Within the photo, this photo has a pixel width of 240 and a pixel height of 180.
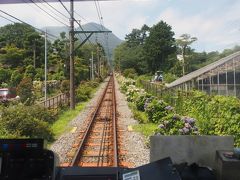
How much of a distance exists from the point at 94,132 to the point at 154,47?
49.9 m

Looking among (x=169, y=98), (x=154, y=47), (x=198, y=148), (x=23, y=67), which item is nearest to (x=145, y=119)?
(x=169, y=98)

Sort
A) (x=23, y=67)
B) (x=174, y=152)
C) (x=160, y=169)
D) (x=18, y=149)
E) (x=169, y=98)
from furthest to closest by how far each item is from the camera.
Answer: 1. (x=23, y=67)
2. (x=169, y=98)
3. (x=174, y=152)
4. (x=18, y=149)
5. (x=160, y=169)

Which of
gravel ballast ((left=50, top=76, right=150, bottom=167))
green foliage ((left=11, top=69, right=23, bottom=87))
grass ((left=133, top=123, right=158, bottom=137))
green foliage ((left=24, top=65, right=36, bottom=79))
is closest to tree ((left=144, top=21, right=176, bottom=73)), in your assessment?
green foliage ((left=24, top=65, right=36, bottom=79))

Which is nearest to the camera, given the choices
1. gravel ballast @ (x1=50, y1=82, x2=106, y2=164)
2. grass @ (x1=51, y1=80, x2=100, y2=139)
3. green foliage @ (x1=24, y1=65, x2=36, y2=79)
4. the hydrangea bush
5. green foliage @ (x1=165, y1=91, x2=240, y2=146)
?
the hydrangea bush

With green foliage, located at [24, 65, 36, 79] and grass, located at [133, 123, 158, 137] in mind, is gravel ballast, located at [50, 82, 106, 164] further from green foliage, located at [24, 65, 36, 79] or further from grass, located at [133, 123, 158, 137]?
green foliage, located at [24, 65, 36, 79]

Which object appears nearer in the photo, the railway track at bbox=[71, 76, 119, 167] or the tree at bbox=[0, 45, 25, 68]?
the railway track at bbox=[71, 76, 119, 167]

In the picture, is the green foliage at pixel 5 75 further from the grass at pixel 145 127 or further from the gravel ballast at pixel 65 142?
the grass at pixel 145 127

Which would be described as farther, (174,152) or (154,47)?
(154,47)

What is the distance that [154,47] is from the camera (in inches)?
2527

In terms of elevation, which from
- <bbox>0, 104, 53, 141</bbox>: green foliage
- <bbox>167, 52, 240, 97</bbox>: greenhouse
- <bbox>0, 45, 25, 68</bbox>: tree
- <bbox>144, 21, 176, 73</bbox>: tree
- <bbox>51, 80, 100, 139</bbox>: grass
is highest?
<bbox>144, 21, 176, 73</bbox>: tree

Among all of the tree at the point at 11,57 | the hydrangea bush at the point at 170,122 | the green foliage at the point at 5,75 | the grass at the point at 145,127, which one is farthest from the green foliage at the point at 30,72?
the hydrangea bush at the point at 170,122

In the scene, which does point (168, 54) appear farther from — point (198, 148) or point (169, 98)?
point (198, 148)

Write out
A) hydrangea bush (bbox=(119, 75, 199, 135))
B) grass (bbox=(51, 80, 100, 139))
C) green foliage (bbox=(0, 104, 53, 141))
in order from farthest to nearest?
grass (bbox=(51, 80, 100, 139))
green foliage (bbox=(0, 104, 53, 141))
hydrangea bush (bbox=(119, 75, 199, 135))

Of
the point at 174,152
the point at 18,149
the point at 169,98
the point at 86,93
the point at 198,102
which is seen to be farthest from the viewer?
the point at 86,93
